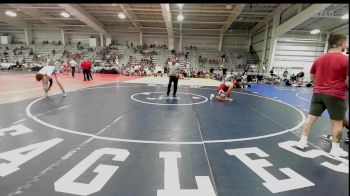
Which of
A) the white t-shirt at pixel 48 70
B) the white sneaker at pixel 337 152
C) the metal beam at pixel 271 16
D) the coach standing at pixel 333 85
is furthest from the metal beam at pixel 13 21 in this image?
the white sneaker at pixel 337 152

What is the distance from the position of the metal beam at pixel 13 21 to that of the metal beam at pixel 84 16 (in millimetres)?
11052

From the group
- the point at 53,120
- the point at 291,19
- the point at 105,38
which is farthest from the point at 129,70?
the point at 53,120

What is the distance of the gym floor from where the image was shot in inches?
117

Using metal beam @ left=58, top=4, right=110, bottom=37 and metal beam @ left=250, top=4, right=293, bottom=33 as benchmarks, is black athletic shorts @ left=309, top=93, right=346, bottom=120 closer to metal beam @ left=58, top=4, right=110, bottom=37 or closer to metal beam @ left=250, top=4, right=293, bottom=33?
metal beam @ left=250, top=4, right=293, bottom=33

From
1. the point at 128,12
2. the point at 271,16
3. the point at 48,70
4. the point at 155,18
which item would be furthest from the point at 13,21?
the point at 271,16

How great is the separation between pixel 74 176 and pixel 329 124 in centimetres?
623

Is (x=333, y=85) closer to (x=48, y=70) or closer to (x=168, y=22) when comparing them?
(x=48, y=70)

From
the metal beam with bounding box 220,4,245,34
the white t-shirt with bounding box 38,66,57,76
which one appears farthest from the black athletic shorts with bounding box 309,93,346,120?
the metal beam with bounding box 220,4,245,34

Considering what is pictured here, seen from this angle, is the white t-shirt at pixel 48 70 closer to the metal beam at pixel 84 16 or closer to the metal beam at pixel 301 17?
the metal beam at pixel 84 16

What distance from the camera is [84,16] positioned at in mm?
25875

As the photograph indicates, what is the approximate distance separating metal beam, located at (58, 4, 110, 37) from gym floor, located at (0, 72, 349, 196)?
1922 centimetres

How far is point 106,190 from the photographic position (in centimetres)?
284

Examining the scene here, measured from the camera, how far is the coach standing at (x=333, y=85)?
3711 millimetres

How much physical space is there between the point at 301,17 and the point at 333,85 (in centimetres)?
1818
